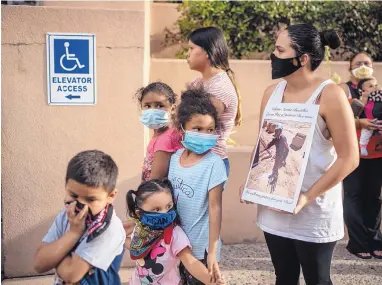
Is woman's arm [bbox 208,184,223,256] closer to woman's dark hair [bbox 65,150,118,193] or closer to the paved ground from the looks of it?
woman's dark hair [bbox 65,150,118,193]

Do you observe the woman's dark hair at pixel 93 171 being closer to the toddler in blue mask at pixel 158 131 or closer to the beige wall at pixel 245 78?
the toddler in blue mask at pixel 158 131

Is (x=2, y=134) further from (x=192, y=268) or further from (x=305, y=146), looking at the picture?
(x=305, y=146)

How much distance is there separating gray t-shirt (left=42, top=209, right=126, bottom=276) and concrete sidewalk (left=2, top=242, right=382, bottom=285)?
2221mm

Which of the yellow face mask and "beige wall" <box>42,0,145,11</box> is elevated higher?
"beige wall" <box>42,0,145,11</box>

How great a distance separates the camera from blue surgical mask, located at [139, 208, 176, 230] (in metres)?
2.76

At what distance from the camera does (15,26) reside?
4.23m

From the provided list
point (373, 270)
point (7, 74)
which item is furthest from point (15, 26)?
point (373, 270)

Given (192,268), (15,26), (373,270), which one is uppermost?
(15,26)

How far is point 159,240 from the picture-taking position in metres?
2.80

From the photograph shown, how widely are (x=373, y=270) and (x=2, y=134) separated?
3371mm

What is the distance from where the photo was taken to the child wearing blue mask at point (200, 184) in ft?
9.26

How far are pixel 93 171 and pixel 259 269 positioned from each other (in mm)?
2973

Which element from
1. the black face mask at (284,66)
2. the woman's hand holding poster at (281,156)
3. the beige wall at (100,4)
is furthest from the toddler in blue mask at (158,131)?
the beige wall at (100,4)

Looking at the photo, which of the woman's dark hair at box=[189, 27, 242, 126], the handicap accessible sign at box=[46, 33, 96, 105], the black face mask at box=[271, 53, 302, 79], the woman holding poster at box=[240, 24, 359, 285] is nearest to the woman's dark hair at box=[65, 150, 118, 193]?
the woman holding poster at box=[240, 24, 359, 285]
